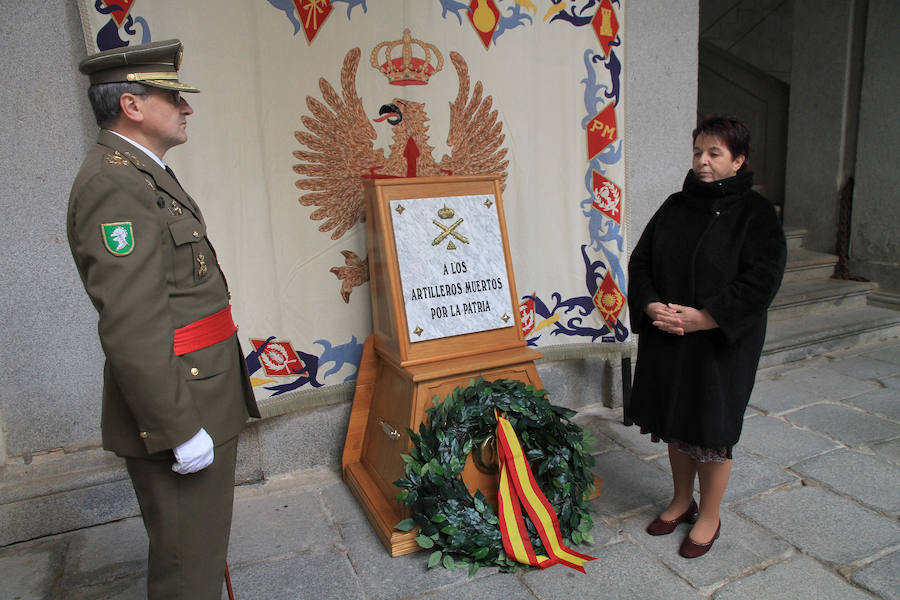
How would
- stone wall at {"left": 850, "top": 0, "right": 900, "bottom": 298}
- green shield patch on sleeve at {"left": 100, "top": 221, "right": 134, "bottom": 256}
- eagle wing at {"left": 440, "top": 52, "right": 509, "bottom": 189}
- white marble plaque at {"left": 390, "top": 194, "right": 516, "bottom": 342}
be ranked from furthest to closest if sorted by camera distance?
stone wall at {"left": 850, "top": 0, "right": 900, "bottom": 298}
eagle wing at {"left": 440, "top": 52, "right": 509, "bottom": 189}
white marble plaque at {"left": 390, "top": 194, "right": 516, "bottom": 342}
green shield patch on sleeve at {"left": 100, "top": 221, "right": 134, "bottom": 256}

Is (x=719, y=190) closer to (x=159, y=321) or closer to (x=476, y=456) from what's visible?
(x=476, y=456)

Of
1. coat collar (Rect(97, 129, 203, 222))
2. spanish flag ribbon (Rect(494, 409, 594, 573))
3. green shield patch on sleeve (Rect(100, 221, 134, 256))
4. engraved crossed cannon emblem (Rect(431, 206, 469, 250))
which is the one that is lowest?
spanish flag ribbon (Rect(494, 409, 594, 573))

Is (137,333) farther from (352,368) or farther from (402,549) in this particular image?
(352,368)

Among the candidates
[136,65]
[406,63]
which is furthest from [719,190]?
[136,65]

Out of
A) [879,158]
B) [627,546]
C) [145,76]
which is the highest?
[145,76]

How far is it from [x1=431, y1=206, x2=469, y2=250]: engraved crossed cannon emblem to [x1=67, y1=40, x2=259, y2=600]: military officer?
1.09 metres

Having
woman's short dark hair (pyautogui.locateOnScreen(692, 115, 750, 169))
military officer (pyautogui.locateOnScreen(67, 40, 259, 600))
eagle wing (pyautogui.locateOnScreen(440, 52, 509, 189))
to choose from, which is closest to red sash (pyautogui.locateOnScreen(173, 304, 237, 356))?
military officer (pyautogui.locateOnScreen(67, 40, 259, 600))

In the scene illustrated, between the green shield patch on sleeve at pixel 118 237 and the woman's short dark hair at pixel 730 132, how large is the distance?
1.75 m

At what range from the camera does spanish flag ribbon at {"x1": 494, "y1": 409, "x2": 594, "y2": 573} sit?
2.15m

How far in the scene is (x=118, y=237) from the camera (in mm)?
1311

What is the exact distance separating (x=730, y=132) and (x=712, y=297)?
1.78 feet

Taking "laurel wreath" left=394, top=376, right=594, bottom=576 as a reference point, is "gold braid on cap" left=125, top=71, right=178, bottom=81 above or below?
above

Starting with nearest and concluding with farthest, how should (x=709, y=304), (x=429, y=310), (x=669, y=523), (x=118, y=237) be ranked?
1. (x=118, y=237)
2. (x=709, y=304)
3. (x=669, y=523)
4. (x=429, y=310)

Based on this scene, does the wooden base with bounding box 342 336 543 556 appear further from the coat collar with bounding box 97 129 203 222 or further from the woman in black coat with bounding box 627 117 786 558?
the coat collar with bounding box 97 129 203 222
